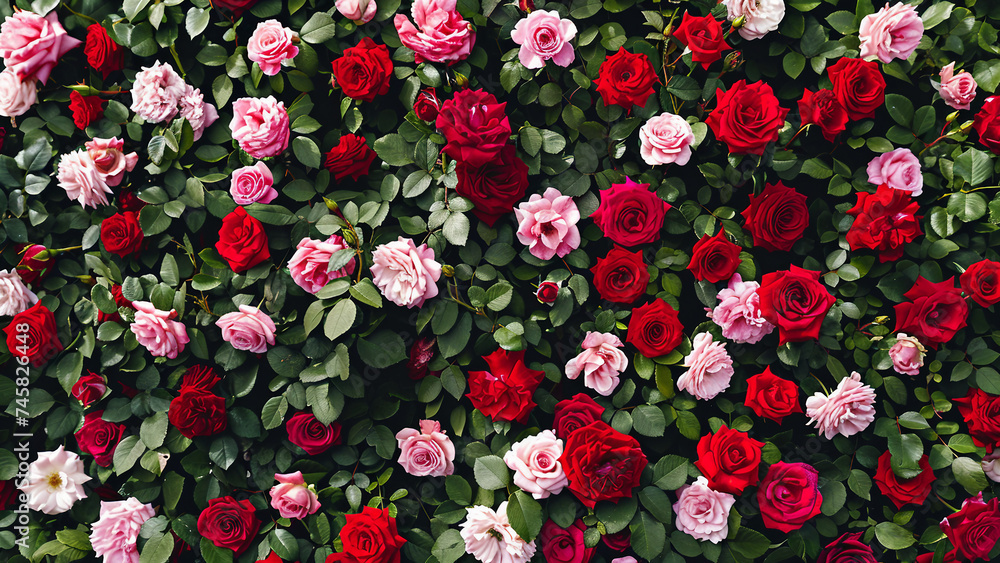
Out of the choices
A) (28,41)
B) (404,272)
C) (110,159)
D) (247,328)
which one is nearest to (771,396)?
(404,272)

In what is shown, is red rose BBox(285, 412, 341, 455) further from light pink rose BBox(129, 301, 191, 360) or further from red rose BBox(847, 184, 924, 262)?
red rose BBox(847, 184, 924, 262)

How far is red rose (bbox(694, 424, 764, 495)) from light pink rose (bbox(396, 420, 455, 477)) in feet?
2.57

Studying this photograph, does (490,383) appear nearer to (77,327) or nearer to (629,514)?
(629,514)

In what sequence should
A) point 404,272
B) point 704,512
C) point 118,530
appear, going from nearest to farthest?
point 404,272 < point 704,512 < point 118,530

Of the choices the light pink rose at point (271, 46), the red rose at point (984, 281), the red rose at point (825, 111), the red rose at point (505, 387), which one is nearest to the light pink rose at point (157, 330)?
the light pink rose at point (271, 46)

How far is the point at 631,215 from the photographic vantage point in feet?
5.92

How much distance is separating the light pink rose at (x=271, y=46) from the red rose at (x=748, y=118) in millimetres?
1335

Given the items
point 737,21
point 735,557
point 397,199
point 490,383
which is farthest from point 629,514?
point 737,21

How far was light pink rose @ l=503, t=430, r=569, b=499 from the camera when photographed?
1.76 metres

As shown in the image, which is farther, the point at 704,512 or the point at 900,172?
the point at 900,172

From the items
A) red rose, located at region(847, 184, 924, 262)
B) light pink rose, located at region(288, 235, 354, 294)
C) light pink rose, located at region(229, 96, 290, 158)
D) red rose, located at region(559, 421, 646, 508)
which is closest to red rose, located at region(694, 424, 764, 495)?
red rose, located at region(559, 421, 646, 508)

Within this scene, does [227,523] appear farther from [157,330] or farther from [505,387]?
[505,387]

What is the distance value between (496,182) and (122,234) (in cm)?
122

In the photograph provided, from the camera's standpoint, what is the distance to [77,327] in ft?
6.84
